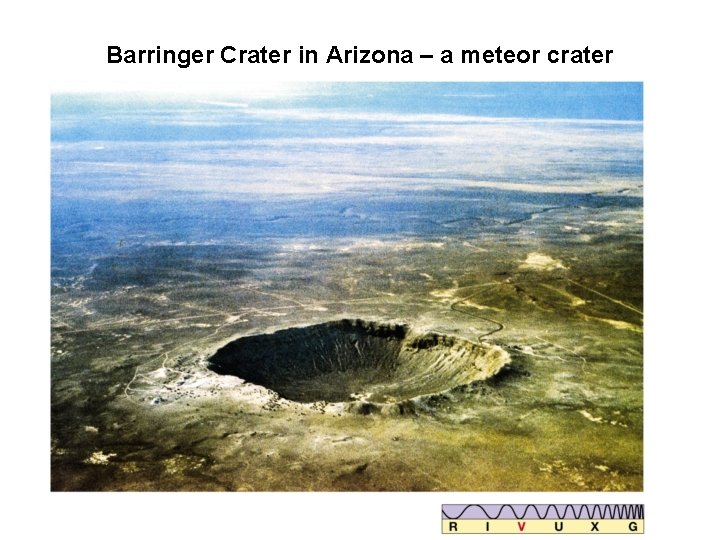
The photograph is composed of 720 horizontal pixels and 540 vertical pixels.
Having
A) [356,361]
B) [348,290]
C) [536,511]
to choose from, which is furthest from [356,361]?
[536,511]

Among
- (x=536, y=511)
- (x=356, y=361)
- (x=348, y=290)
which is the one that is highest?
(x=348, y=290)

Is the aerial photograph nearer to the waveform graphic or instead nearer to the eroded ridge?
the eroded ridge

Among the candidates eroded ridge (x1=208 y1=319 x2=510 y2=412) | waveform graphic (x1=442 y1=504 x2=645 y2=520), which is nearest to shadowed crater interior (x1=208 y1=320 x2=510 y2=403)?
eroded ridge (x1=208 y1=319 x2=510 y2=412)

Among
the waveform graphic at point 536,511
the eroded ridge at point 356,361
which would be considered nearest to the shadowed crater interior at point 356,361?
the eroded ridge at point 356,361

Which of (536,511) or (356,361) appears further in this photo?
(356,361)

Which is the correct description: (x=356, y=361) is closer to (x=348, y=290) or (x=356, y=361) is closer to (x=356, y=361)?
(x=356, y=361)

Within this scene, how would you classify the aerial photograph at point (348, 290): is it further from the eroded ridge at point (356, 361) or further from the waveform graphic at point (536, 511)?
the waveform graphic at point (536, 511)
